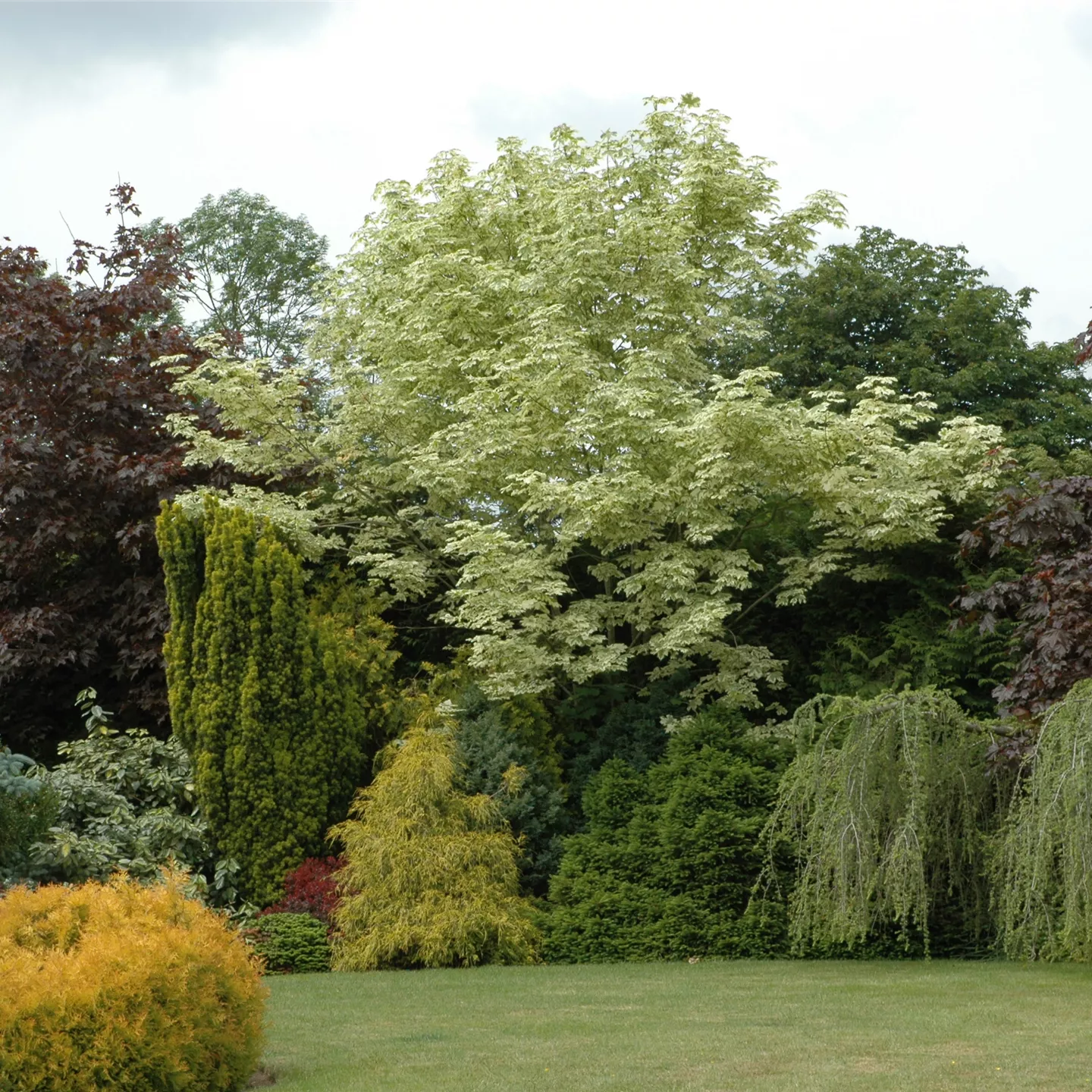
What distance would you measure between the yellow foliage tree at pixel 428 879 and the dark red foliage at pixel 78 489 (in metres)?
3.45

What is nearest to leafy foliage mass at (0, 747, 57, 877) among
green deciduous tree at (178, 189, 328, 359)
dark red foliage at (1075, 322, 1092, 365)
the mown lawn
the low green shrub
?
the low green shrub

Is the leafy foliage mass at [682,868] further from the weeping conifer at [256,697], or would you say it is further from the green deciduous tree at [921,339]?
the green deciduous tree at [921,339]

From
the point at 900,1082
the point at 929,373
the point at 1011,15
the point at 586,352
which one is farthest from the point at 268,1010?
the point at 929,373

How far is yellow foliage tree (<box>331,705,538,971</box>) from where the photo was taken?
10.1 m

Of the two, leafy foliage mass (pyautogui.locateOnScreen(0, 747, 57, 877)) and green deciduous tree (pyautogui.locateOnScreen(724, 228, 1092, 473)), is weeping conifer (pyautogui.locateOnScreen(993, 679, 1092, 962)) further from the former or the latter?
green deciduous tree (pyautogui.locateOnScreen(724, 228, 1092, 473))

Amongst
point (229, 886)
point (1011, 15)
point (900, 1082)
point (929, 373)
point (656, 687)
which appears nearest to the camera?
point (900, 1082)

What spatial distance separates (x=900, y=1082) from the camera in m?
5.66

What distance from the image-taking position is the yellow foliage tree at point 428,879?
1014 centimetres

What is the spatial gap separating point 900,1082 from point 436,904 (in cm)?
522

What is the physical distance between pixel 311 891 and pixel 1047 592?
621cm

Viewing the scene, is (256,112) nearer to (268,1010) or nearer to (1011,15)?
(1011,15)

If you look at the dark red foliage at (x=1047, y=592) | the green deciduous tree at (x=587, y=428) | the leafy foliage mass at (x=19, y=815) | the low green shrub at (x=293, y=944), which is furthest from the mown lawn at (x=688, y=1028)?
the green deciduous tree at (x=587, y=428)

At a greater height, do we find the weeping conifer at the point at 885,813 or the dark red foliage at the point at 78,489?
the dark red foliage at the point at 78,489

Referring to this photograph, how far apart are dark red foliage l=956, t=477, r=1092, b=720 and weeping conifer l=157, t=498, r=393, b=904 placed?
5.43 m
